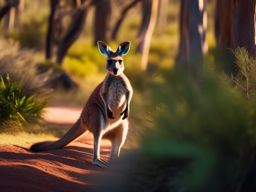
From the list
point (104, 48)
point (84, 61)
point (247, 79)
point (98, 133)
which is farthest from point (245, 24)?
point (84, 61)

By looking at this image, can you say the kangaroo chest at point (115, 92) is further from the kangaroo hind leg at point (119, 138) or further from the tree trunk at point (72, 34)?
the tree trunk at point (72, 34)

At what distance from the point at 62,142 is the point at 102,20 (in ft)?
85.7

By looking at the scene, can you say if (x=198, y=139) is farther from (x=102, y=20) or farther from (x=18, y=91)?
(x=102, y=20)

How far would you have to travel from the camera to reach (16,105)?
48.9ft

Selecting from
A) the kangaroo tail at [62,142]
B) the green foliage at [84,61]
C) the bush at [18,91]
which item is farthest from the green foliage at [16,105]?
the green foliage at [84,61]

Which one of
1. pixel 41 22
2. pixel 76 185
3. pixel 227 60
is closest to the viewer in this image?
pixel 76 185

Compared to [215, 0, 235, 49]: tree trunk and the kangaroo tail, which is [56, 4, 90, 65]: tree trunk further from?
the kangaroo tail

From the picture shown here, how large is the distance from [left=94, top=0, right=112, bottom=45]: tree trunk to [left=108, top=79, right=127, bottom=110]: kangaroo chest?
2616 centimetres

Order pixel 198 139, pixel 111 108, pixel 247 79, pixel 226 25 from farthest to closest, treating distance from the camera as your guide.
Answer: pixel 226 25 < pixel 111 108 < pixel 247 79 < pixel 198 139

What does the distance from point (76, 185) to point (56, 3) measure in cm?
1717

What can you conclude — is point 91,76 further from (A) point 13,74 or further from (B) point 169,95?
(B) point 169,95

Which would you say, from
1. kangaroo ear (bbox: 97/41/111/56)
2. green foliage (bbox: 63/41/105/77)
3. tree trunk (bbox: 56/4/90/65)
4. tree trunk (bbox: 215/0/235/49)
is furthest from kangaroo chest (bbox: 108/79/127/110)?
green foliage (bbox: 63/41/105/77)

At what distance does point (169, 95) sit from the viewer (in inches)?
370

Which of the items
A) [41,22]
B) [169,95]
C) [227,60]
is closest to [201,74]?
[169,95]
